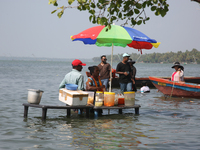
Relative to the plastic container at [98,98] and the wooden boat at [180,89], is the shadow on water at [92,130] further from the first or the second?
the wooden boat at [180,89]

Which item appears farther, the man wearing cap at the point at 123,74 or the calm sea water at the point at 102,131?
the man wearing cap at the point at 123,74

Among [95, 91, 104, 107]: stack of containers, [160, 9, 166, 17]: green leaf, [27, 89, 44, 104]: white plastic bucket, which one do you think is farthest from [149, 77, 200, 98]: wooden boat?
[160, 9, 166, 17]: green leaf

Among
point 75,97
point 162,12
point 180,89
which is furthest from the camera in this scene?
point 180,89

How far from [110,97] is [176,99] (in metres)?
8.05

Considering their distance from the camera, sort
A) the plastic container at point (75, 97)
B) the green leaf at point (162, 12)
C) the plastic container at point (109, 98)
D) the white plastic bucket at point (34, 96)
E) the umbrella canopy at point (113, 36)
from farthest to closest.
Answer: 1. the plastic container at point (109, 98)
2. the umbrella canopy at point (113, 36)
3. the white plastic bucket at point (34, 96)
4. the plastic container at point (75, 97)
5. the green leaf at point (162, 12)

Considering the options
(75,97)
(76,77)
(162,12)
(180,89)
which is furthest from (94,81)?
(180,89)

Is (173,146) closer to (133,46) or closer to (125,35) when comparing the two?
(125,35)

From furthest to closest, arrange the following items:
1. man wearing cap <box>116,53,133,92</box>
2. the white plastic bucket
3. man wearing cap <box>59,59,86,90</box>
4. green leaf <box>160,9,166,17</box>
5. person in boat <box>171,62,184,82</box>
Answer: person in boat <box>171,62,184,82</box>, man wearing cap <box>116,53,133,92</box>, man wearing cap <box>59,59,86,90</box>, the white plastic bucket, green leaf <box>160,9,166,17</box>

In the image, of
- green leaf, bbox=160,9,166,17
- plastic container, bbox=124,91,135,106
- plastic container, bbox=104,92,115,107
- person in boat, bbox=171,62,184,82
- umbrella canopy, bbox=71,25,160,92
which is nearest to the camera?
green leaf, bbox=160,9,166,17

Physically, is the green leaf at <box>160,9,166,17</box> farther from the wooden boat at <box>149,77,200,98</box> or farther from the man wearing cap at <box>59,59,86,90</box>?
the wooden boat at <box>149,77,200,98</box>

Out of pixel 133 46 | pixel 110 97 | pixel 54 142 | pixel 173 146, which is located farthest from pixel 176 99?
pixel 54 142

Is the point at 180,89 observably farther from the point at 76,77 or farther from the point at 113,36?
the point at 76,77

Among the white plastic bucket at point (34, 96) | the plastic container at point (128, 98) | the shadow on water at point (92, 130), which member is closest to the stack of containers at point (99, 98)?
the shadow on water at point (92, 130)

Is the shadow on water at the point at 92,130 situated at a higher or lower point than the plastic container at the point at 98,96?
lower
